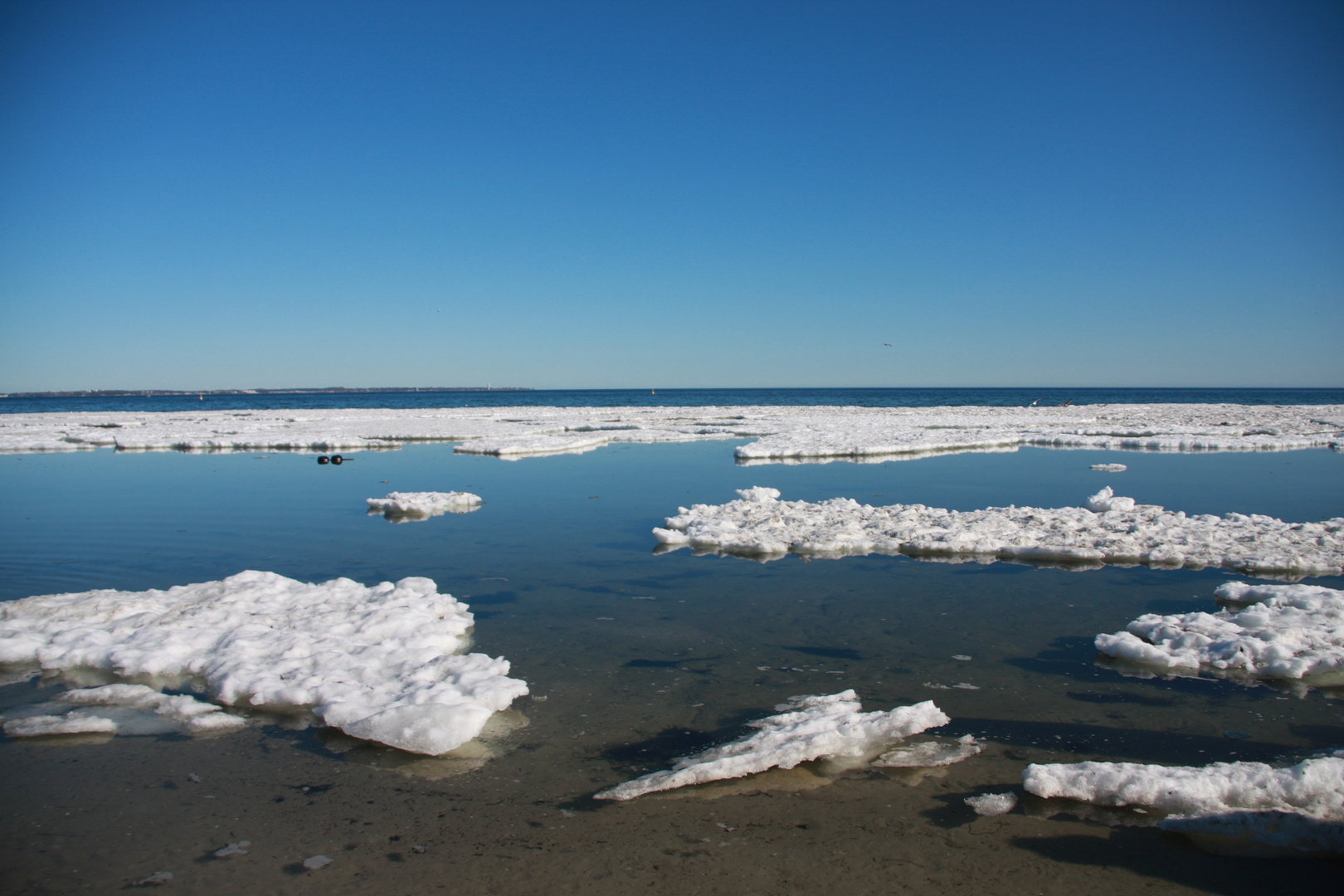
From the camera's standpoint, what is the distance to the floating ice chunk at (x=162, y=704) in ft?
15.3

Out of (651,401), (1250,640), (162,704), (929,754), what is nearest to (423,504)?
(162,704)

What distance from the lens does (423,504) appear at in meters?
12.1

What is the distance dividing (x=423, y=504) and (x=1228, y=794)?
10971 millimetres

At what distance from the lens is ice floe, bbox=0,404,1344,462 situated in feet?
71.3

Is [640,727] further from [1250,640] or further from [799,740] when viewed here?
[1250,640]

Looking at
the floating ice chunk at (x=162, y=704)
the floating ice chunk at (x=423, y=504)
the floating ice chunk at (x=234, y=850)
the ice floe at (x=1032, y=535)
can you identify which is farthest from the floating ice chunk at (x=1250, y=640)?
the floating ice chunk at (x=423, y=504)

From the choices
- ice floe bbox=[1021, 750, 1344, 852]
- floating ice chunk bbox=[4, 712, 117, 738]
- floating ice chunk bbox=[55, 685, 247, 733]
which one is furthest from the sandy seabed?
floating ice chunk bbox=[55, 685, 247, 733]

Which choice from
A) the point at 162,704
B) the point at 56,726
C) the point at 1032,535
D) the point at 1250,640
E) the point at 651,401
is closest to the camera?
the point at 56,726

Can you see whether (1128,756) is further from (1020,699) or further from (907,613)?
A: (907,613)

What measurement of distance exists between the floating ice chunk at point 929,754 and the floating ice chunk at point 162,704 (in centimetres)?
404

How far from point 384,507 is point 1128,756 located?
36.5 feet

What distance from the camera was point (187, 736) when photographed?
4.51 m

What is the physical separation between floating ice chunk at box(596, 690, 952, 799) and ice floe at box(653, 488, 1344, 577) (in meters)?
4.59

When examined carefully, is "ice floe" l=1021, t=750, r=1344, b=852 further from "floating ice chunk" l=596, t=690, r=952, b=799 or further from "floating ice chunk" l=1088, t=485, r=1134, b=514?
"floating ice chunk" l=1088, t=485, r=1134, b=514
